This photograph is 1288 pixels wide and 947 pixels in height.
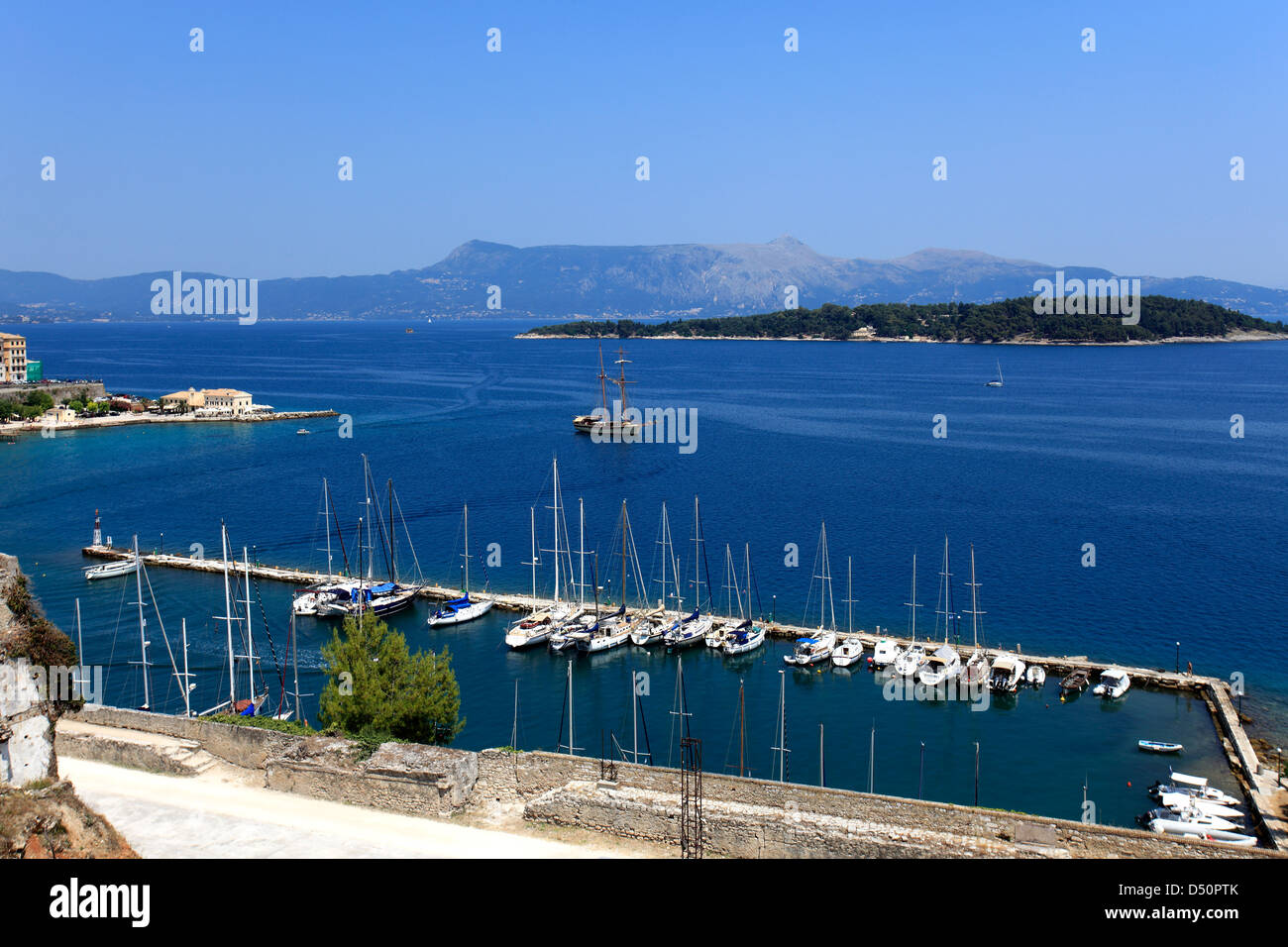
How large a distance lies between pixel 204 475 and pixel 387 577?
29.5m

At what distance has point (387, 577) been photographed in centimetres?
4356

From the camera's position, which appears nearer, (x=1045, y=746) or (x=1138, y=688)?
(x=1045, y=746)

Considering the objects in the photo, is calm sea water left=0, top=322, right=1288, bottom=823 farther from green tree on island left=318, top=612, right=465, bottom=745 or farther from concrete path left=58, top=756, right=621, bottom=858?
concrete path left=58, top=756, right=621, bottom=858

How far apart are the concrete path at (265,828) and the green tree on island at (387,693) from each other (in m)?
3.94

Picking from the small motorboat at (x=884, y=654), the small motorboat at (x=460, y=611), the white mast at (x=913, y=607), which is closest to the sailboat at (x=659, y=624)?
the small motorboat at (x=460, y=611)

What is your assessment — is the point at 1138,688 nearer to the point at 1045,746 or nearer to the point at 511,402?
the point at 1045,746

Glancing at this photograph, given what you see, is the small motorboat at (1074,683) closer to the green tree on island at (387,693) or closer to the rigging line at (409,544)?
the green tree on island at (387,693)

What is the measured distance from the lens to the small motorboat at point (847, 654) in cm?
3353

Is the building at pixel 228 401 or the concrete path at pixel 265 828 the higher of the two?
the building at pixel 228 401

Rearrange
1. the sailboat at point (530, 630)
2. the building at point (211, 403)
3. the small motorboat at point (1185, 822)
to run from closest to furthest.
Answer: the small motorboat at point (1185, 822) → the sailboat at point (530, 630) → the building at point (211, 403)

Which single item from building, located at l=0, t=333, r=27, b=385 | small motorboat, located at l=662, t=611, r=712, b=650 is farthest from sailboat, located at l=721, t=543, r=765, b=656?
building, located at l=0, t=333, r=27, b=385

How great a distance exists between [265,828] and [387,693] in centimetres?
692

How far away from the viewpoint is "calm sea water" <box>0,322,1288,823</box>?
29047mm
